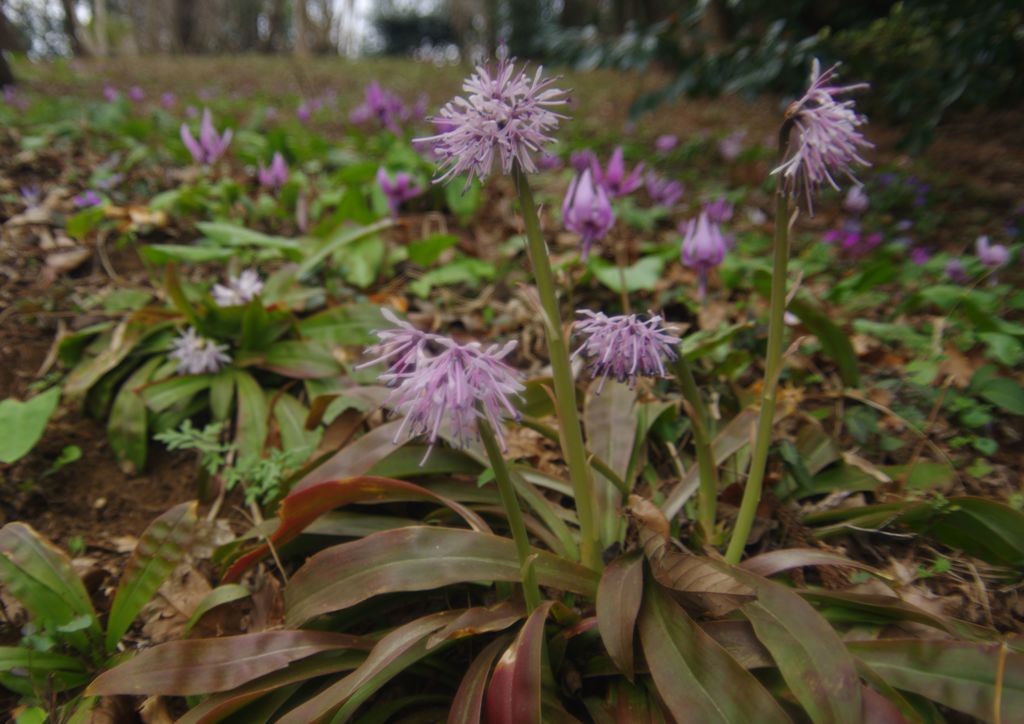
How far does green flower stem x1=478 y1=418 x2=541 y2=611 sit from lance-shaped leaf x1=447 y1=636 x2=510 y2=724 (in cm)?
12

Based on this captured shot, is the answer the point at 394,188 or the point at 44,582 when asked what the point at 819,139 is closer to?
the point at 44,582

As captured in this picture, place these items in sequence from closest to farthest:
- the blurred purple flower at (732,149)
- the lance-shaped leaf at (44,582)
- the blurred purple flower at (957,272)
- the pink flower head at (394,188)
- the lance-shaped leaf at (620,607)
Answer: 1. the lance-shaped leaf at (620,607)
2. the lance-shaped leaf at (44,582)
3. the blurred purple flower at (957,272)
4. the pink flower head at (394,188)
5. the blurred purple flower at (732,149)

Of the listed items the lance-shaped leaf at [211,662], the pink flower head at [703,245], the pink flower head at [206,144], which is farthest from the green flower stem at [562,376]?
the pink flower head at [206,144]

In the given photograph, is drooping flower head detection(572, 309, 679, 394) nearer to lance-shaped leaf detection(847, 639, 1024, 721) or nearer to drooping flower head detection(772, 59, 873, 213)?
drooping flower head detection(772, 59, 873, 213)

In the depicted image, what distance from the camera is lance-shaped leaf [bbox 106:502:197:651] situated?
161cm

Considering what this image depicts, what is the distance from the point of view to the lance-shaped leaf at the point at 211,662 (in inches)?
51.9

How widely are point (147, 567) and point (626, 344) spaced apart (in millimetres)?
1408

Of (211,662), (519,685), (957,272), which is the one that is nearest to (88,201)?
(211,662)

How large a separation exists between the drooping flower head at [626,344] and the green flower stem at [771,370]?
249mm

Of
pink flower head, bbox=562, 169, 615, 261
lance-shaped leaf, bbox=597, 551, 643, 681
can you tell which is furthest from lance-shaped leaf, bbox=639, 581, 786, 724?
pink flower head, bbox=562, 169, 615, 261

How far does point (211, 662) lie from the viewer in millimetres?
1374

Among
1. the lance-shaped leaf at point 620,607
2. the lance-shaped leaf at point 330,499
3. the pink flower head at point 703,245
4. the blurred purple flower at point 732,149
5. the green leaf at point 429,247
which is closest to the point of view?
the lance-shaped leaf at point 620,607

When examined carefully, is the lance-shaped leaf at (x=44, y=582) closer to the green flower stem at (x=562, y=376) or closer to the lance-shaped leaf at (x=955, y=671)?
the green flower stem at (x=562, y=376)

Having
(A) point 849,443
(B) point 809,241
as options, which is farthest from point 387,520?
(B) point 809,241
